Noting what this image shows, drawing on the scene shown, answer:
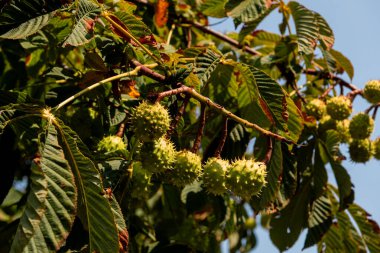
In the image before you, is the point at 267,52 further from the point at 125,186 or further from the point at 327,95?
the point at 125,186

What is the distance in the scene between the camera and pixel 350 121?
2805 millimetres

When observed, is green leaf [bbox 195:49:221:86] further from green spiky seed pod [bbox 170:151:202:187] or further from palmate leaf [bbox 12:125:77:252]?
palmate leaf [bbox 12:125:77:252]

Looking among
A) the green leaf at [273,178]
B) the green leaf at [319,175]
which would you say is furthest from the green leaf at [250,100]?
the green leaf at [319,175]

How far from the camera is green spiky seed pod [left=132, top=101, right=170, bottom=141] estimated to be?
1596 millimetres

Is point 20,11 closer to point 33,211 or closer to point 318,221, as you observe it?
point 33,211

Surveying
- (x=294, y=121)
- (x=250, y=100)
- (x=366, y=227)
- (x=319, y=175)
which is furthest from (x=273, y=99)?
(x=366, y=227)

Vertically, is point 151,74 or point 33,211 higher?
point 151,74

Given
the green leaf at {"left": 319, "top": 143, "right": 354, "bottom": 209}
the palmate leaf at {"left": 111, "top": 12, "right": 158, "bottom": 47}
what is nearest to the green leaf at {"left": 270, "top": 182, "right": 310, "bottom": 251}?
the green leaf at {"left": 319, "top": 143, "right": 354, "bottom": 209}

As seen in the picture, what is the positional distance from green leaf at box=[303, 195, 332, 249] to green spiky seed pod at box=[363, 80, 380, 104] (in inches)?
22.7

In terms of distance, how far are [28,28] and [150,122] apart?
443mm

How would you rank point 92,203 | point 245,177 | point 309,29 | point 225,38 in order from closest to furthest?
1. point 92,203
2. point 245,177
3. point 309,29
4. point 225,38

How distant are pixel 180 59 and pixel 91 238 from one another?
743 mm

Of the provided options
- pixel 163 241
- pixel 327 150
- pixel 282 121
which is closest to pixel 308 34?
pixel 327 150

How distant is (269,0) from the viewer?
2.30 m
